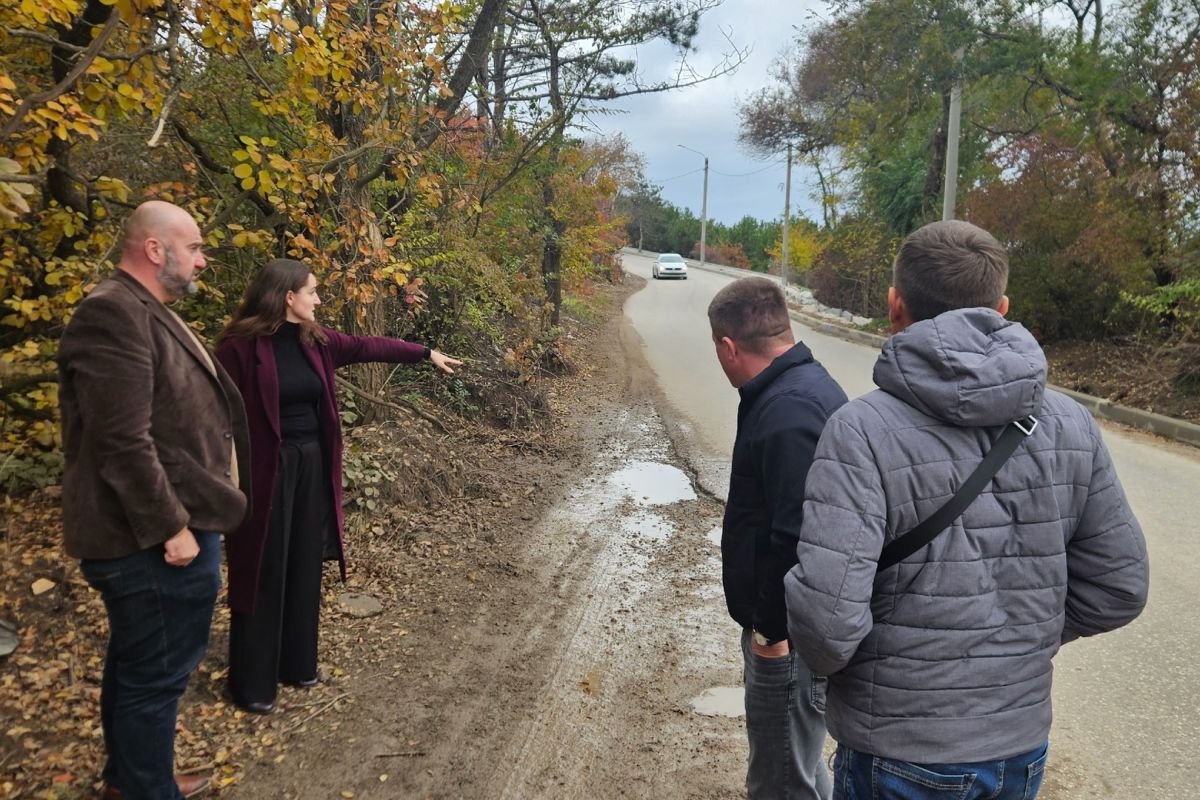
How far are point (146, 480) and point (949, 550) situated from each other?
2.29m

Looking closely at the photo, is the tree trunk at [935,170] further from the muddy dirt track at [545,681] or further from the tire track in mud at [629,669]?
the muddy dirt track at [545,681]

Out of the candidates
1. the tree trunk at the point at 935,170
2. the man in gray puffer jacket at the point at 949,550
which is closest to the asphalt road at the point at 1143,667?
the man in gray puffer jacket at the point at 949,550

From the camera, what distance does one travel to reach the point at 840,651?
1714 millimetres

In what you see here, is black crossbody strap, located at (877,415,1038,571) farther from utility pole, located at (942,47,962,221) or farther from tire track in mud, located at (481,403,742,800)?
utility pole, located at (942,47,962,221)

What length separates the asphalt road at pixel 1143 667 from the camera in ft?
11.2

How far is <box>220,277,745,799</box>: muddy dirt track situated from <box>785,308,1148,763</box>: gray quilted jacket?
68.9 inches

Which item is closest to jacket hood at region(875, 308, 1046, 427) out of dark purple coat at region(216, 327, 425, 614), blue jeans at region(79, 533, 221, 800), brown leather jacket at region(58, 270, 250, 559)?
brown leather jacket at region(58, 270, 250, 559)

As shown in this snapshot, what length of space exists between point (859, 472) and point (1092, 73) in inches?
536

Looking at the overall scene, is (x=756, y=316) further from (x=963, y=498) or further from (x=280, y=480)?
(x=280, y=480)

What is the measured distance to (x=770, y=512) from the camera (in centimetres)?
235

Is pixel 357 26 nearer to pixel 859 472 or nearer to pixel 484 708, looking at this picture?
pixel 484 708

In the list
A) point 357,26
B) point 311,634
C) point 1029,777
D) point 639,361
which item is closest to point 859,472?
point 1029,777

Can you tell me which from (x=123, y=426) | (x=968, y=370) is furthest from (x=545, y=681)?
(x=968, y=370)

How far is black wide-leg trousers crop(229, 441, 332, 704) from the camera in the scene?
12.0 feet
